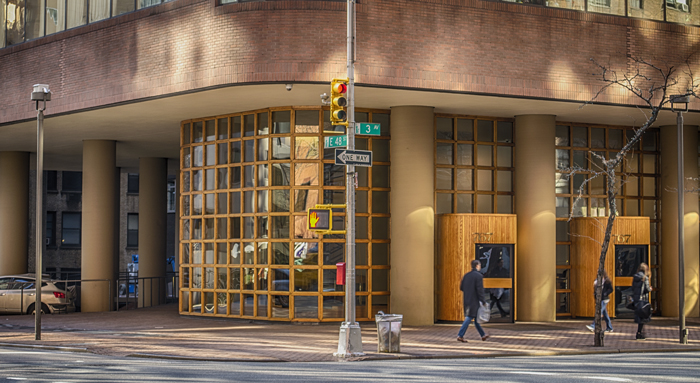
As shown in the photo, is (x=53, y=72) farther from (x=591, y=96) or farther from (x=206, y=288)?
(x=591, y=96)

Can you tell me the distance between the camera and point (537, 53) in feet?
71.2

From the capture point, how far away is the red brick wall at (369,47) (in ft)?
65.5

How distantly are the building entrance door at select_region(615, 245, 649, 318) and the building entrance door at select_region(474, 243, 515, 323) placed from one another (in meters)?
3.65

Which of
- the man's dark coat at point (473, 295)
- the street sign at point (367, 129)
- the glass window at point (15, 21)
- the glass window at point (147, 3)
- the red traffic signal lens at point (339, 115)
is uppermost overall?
the glass window at point (15, 21)

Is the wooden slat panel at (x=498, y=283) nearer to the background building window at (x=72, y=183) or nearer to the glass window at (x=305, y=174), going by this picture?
the glass window at (x=305, y=174)

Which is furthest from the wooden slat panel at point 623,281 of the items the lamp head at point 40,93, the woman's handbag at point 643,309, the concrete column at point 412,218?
the lamp head at point 40,93

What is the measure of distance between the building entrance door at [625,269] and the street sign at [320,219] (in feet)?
36.4

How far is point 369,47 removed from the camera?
20.1 meters

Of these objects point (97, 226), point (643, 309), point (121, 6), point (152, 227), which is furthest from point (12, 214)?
point (643, 309)

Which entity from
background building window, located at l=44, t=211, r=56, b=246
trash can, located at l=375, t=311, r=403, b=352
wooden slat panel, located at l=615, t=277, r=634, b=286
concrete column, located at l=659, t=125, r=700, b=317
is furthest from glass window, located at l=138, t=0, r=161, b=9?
background building window, located at l=44, t=211, r=56, b=246

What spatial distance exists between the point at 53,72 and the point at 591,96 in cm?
1532

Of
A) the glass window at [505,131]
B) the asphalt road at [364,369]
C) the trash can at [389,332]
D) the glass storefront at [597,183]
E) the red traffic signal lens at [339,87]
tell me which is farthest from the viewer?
the glass storefront at [597,183]

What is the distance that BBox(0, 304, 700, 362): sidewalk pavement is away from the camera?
54.1ft

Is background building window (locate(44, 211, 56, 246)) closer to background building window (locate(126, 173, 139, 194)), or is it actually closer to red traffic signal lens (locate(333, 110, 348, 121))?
background building window (locate(126, 173, 139, 194))
